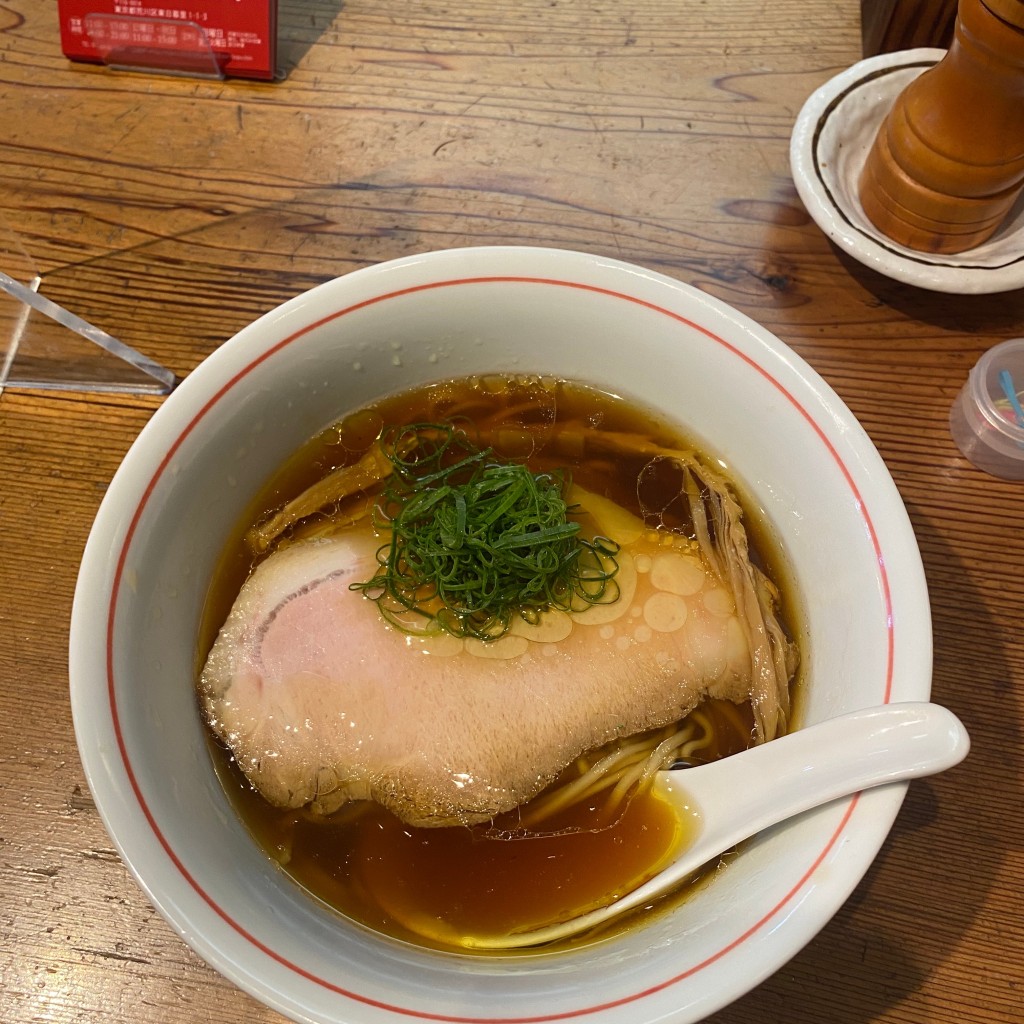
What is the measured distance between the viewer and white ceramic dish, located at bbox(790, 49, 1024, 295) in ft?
4.28

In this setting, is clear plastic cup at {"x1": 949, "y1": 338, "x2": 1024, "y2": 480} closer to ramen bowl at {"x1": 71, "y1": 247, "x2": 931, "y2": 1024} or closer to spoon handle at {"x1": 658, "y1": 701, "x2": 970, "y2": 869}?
ramen bowl at {"x1": 71, "y1": 247, "x2": 931, "y2": 1024}

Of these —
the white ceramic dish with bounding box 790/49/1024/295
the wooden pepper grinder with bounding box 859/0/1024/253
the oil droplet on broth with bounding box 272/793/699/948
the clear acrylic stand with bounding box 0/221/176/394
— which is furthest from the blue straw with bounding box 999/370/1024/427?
the clear acrylic stand with bounding box 0/221/176/394

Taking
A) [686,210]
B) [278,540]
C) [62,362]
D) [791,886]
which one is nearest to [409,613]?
[278,540]

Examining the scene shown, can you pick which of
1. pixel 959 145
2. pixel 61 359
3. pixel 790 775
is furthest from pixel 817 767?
pixel 61 359

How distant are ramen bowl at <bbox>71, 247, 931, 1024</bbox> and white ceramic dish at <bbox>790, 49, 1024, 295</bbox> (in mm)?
488

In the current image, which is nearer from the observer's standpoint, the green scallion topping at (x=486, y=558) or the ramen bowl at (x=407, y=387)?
the ramen bowl at (x=407, y=387)

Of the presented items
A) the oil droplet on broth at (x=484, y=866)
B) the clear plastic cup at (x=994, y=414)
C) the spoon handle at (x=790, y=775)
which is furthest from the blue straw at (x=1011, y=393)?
the oil droplet on broth at (x=484, y=866)

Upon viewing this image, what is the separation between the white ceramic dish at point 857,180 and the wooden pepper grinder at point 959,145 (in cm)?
4

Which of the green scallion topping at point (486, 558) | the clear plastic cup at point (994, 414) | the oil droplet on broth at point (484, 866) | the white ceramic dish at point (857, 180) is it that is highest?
the white ceramic dish at point (857, 180)

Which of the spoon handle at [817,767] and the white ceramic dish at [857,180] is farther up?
the white ceramic dish at [857,180]

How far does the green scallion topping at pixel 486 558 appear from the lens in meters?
1.05

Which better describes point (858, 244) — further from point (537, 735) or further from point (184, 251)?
point (184, 251)

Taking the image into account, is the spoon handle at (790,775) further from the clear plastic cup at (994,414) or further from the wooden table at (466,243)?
the clear plastic cup at (994,414)

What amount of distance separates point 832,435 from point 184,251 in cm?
113
